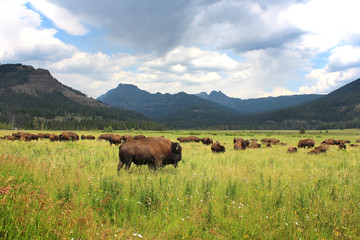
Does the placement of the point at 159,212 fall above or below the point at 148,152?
below

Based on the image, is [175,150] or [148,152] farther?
[175,150]

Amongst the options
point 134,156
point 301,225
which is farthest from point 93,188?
point 301,225

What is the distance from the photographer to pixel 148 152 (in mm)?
9219

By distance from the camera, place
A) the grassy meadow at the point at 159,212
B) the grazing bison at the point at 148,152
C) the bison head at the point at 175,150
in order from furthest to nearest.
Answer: the bison head at the point at 175,150 → the grazing bison at the point at 148,152 → the grassy meadow at the point at 159,212

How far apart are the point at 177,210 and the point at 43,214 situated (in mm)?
2923

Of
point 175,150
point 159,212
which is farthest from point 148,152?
point 159,212

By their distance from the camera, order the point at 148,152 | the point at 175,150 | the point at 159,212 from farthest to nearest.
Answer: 1. the point at 175,150
2. the point at 148,152
3. the point at 159,212

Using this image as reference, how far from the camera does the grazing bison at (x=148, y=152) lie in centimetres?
904

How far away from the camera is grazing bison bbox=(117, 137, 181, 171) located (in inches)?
356

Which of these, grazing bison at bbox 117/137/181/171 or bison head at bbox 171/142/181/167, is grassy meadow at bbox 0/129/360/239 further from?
bison head at bbox 171/142/181/167

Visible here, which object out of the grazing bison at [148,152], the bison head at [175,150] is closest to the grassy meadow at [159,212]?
the grazing bison at [148,152]

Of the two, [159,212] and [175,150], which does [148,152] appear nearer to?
[175,150]

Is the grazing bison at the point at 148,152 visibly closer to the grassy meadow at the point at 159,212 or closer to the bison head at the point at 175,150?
the bison head at the point at 175,150

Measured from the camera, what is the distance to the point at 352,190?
270 inches
